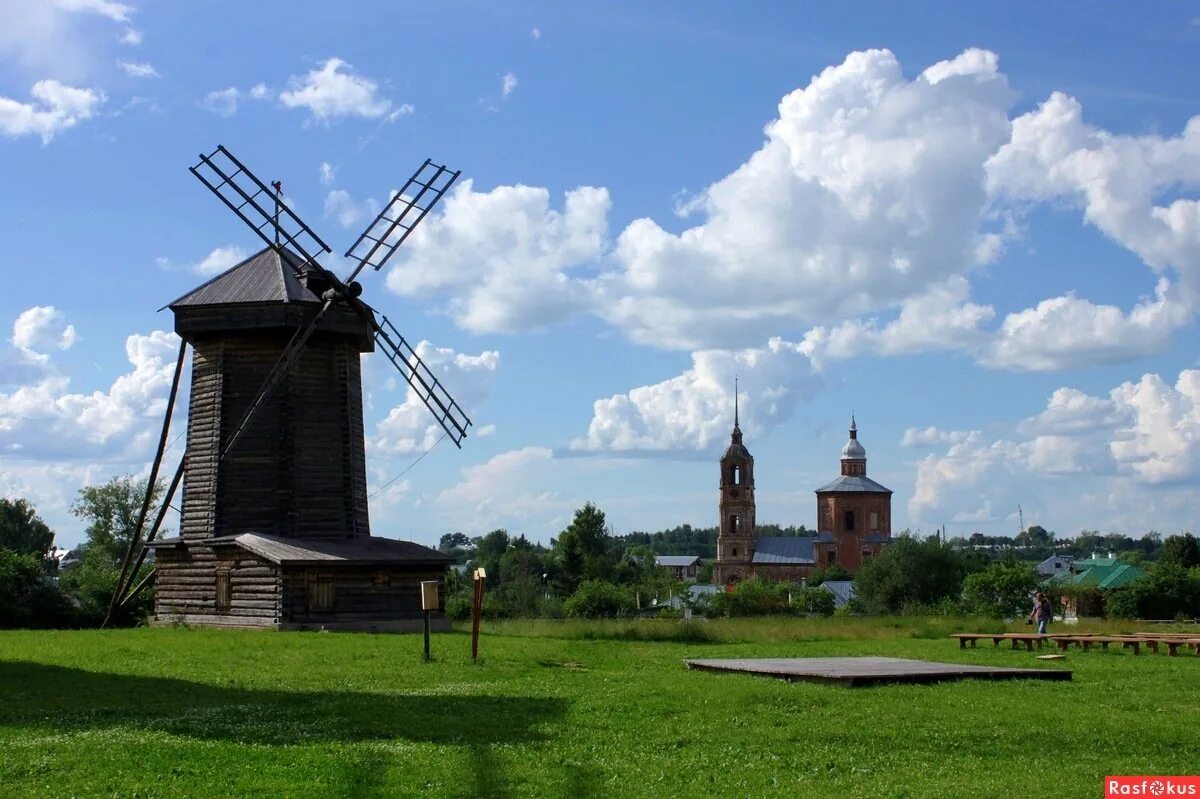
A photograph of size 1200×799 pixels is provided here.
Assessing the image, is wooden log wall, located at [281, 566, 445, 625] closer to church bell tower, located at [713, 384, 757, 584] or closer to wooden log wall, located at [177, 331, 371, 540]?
wooden log wall, located at [177, 331, 371, 540]

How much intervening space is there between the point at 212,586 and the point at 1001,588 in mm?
37894

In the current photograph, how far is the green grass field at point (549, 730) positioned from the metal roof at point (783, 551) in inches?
4263

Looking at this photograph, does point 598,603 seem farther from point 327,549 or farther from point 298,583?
point 298,583

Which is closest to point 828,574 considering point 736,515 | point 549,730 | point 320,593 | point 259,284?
point 736,515

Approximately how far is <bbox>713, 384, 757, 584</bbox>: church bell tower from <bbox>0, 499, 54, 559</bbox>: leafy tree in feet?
197

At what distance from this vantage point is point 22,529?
333 ft

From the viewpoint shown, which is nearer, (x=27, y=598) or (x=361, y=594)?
(x=361, y=594)

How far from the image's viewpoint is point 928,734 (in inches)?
518

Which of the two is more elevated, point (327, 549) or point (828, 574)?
point (327, 549)

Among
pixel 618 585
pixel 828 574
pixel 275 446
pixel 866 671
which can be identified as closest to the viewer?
pixel 866 671

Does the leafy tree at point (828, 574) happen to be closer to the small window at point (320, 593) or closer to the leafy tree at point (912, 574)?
the leafy tree at point (912, 574)

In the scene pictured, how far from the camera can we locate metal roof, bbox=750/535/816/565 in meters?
130

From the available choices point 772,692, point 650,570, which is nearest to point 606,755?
point 772,692

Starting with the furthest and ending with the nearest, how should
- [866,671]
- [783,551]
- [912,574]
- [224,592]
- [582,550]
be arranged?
[783,551]
[582,550]
[912,574]
[224,592]
[866,671]
